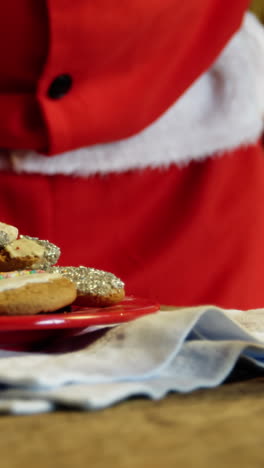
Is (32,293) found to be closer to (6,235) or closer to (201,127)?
(6,235)

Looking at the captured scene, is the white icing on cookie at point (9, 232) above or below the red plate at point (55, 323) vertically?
above

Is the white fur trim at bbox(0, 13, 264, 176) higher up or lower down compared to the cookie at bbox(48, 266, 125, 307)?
higher up

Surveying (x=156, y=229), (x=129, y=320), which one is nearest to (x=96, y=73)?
(x=156, y=229)

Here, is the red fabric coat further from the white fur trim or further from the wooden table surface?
the wooden table surface

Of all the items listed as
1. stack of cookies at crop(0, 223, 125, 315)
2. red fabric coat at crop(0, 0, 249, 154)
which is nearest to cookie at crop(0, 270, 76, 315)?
stack of cookies at crop(0, 223, 125, 315)

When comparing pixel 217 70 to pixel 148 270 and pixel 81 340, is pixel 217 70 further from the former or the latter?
pixel 81 340

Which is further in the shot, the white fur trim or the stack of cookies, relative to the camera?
the white fur trim

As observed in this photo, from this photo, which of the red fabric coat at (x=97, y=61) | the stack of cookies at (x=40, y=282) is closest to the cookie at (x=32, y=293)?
the stack of cookies at (x=40, y=282)

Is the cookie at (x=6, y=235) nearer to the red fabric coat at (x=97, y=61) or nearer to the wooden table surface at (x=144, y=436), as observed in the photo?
the wooden table surface at (x=144, y=436)
